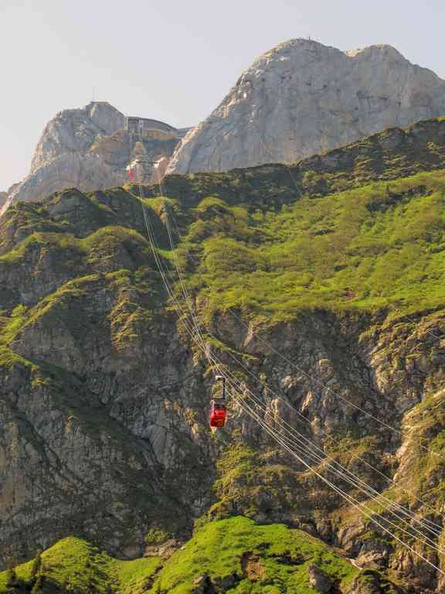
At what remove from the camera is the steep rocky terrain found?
91.3 m

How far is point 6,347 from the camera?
11806cm

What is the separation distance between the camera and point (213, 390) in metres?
112

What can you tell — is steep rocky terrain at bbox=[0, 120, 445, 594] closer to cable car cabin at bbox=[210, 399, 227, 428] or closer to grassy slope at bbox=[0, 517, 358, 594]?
grassy slope at bbox=[0, 517, 358, 594]

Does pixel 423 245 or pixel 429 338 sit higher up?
pixel 423 245

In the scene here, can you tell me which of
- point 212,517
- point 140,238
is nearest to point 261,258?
point 140,238

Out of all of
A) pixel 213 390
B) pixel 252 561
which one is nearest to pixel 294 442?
pixel 213 390

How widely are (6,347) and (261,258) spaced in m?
45.6

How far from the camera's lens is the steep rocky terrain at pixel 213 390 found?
91.3 meters

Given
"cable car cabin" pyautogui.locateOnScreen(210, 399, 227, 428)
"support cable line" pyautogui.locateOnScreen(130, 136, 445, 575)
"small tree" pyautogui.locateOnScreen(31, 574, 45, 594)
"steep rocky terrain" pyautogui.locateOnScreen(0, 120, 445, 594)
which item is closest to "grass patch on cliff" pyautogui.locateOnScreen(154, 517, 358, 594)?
"steep rocky terrain" pyautogui.locateOnScreen(0, 120, 445, 594)

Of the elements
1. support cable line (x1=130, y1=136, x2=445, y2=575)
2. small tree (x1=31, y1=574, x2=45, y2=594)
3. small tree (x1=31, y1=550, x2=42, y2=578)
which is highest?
support cable line (x1=130, y1=136, x2=445, y2=575)

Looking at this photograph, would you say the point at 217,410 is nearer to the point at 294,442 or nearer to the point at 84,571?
the point at 294,442

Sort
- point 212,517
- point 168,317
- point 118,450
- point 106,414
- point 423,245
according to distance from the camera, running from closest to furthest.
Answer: point 212,517 < point 118,450 < point 106,414 < point 168,317 < point 423,245

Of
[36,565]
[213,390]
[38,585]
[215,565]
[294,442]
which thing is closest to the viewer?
[38,585]

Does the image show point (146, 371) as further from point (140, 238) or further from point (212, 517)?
point (140, 238)
